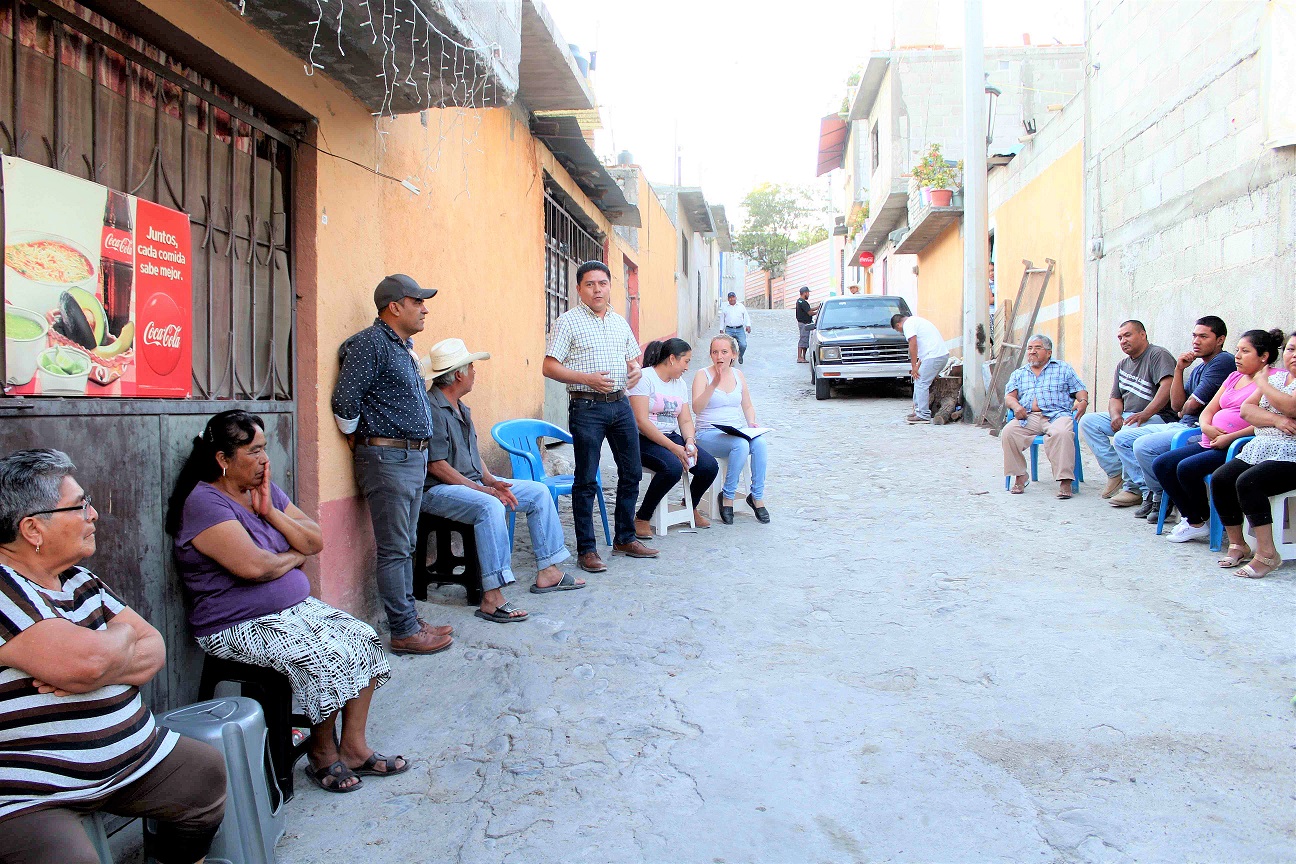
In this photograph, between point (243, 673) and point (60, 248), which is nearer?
point (60, 248)

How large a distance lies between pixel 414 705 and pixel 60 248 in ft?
6.77

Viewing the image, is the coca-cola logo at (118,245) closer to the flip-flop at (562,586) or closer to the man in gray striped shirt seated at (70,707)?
the man in gray striped shirt seated at (70,707)

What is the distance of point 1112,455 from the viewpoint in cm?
692

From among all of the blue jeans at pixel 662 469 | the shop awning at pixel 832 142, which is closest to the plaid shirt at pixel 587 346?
the blue jeans at pixel 662 469

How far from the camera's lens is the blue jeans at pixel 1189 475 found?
213 inches

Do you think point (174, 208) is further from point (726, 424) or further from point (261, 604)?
point (726, 424)

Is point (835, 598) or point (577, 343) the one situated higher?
point (577, 343)

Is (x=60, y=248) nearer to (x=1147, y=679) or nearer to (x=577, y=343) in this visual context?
(x=577, y=343)

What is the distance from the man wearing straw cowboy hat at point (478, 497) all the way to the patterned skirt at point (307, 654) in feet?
4.95

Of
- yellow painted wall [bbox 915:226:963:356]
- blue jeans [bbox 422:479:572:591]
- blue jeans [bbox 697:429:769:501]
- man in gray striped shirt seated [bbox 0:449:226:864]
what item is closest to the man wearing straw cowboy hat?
blue jeans [bbox 422:479:572:591]

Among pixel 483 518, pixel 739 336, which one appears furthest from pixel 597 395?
pixel 739 336

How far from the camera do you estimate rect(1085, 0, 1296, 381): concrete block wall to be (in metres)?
6.31

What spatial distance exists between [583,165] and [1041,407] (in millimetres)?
5226

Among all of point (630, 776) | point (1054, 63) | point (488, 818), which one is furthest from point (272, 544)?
point (1054, 63)
